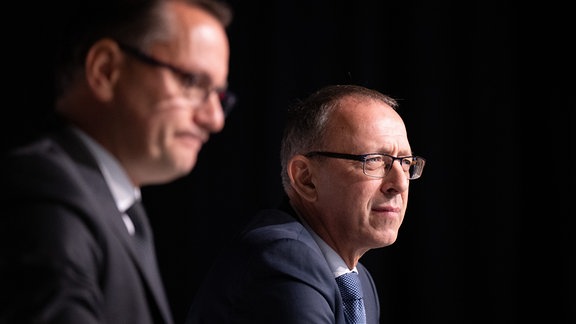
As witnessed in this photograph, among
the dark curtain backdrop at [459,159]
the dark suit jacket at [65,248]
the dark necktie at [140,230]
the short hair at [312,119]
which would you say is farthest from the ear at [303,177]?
the dark curtain backdrop at [459,159]

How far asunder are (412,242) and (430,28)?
2.66ft

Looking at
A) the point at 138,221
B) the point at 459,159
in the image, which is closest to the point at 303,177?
the point at 138,221

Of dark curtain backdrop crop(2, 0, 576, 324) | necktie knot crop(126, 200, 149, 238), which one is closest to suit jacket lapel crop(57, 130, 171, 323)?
necktie knot crop(126, 200, 149, 238)

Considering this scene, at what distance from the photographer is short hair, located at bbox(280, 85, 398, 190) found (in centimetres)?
198

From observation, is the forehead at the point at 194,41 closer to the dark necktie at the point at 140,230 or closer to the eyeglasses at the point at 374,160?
the dark necktie at the point at 140,230

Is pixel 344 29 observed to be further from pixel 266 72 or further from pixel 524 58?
pixel 524 58

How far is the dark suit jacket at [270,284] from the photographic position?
1.60 meters

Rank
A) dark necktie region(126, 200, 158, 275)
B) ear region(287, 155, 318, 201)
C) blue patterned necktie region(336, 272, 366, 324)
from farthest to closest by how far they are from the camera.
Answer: ear region(287, 155, 318, 201)
blue patterned necktie region(336, 272, 366, 324)
dark necktie region(126, 200, 158, 275)

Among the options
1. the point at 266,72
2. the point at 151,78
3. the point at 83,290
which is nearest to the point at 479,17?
the point at 266,72

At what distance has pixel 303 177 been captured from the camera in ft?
6.50

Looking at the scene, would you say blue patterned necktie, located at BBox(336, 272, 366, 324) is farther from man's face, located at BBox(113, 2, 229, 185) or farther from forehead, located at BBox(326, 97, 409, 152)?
man's face, located at BBox(113, 2, 229, 185)

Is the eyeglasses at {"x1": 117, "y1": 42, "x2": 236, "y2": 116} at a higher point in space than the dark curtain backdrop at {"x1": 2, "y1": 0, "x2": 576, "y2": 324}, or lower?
higher

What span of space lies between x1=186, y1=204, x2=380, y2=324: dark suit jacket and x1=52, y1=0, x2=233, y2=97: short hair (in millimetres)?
652

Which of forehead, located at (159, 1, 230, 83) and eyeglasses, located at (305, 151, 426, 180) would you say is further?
eyeglasses, located at (305, 151, 426, 180)
